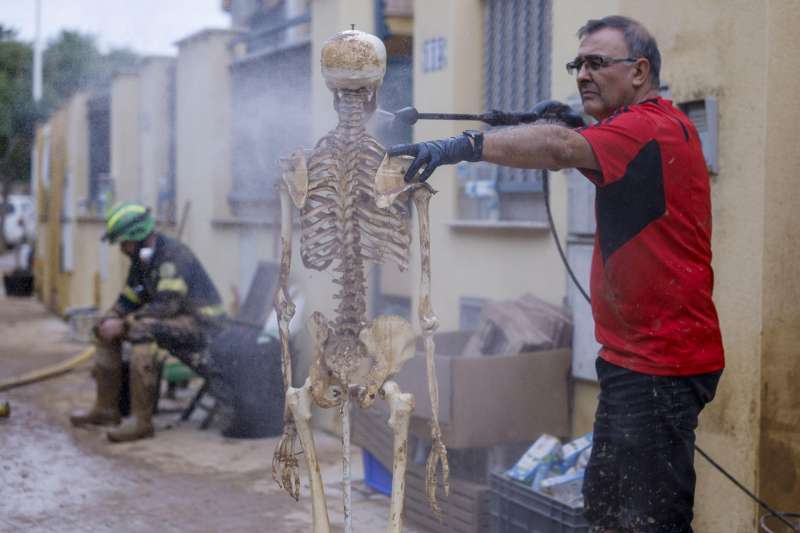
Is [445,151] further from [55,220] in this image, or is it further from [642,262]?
[55,220]

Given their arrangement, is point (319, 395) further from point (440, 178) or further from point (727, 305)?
point (440, 178)

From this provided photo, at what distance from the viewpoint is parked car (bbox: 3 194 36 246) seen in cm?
3459

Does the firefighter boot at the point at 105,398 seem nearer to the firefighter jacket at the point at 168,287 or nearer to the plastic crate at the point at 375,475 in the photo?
the firefighter jacket at the point at 168,287

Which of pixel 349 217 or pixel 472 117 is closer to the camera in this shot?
pixel 349 217

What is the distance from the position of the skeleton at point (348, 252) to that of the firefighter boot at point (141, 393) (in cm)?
470

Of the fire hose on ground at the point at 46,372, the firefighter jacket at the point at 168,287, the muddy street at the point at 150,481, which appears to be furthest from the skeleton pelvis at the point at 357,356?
the fire hose on ground at the point at 46,372

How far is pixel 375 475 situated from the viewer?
21.7 feet

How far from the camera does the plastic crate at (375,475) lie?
21.4 feet

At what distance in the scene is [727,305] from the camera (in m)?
4.93

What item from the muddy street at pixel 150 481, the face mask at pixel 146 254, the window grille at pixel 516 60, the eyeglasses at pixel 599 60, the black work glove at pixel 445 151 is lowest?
the muddy street at pixel 150 481

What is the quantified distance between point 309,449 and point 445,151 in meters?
1.20

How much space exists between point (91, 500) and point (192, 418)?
109 inches

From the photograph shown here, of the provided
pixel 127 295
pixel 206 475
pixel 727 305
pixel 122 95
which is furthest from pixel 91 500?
pixel 122 95

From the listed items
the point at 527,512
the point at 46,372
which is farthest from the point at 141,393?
the point at 527,512
